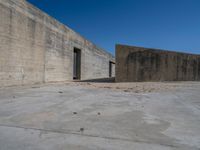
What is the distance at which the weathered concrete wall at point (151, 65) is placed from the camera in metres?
13.6

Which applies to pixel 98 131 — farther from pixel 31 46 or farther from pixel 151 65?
pixel 151 65

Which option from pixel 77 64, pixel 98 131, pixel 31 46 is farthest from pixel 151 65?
pixel 98 131

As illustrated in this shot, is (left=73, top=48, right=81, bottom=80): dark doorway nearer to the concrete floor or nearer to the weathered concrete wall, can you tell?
the weathered concrete wall

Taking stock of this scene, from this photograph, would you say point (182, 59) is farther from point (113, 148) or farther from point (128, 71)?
point (113, 148)

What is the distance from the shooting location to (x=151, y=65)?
46.3 ft

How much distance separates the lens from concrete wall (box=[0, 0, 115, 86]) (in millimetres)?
7807

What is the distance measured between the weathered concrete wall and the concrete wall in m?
4.74

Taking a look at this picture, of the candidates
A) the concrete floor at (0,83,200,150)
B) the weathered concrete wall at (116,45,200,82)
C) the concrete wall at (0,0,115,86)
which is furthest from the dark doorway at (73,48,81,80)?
the concrete floor at (0,83,200,150)

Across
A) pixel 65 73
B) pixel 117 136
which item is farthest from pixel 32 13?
pixel 117 136

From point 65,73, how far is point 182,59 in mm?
10758

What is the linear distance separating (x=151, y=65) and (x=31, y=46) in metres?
9.67

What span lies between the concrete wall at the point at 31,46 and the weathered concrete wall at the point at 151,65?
15.6 feet

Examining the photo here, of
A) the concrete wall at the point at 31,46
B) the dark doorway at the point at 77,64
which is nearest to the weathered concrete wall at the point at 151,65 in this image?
the concrete wall at the point at 31,46

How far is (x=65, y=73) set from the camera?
570 inches
